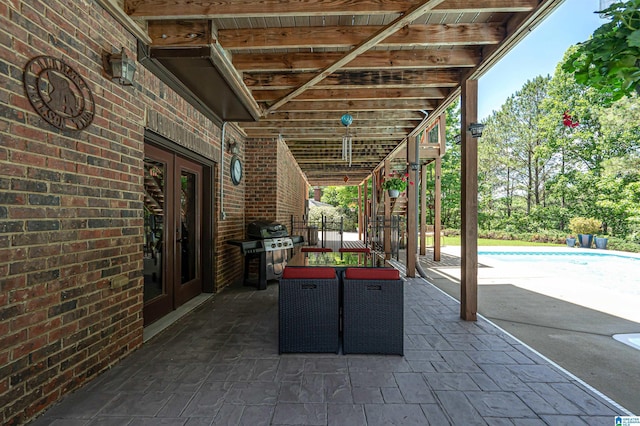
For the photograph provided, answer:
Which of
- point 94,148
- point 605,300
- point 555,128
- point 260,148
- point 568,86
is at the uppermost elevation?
point 568,86

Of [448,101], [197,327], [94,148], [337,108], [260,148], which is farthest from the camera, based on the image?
[260,148]

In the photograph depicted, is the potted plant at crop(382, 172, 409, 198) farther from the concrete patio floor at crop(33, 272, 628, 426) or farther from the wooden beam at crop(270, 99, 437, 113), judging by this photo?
the concrete patio floor at crop(33, 272, 628, 426)

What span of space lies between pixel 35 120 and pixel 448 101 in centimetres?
463

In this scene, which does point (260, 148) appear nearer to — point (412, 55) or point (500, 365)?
point (412, 55)

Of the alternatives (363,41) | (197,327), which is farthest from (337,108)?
(197,327)

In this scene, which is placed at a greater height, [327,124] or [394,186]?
[327,124]

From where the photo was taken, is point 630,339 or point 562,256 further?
point 562,256

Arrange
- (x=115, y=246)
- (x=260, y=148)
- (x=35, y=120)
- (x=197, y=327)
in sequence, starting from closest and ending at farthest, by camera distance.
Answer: (x=35, y=120), (x=115, y=246), (x=197, y=327), (x=260, y=148)

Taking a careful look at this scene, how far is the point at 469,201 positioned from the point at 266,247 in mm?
3130

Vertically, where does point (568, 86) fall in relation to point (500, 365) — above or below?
above

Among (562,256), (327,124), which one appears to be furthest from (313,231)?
(562,256)

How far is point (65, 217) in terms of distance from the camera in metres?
1.92

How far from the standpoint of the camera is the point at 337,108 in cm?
463

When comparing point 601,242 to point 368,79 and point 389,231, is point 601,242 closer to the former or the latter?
point 389,231
